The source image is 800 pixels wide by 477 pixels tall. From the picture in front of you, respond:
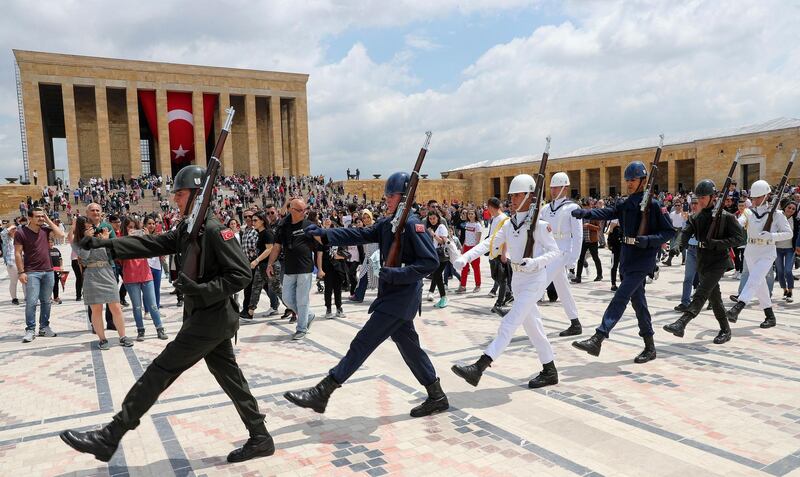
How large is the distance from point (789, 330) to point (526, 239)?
4111mm

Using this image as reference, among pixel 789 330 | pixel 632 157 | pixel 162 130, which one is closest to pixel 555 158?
pixel 632 157

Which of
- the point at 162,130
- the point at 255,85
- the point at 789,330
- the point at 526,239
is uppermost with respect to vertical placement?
the point at 255,85

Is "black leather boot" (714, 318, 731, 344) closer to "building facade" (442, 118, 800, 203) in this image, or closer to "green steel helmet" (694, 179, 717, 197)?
"green steel helmet" (694, 179, 717, 197)

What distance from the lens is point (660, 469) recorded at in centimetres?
323

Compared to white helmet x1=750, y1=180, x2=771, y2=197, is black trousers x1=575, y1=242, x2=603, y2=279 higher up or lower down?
lower down

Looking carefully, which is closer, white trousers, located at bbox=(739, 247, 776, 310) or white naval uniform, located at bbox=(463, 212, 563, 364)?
white naval uniform, located at bbox=(463, 212, 563, 364)

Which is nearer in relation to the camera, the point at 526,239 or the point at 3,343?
the point at 526,239

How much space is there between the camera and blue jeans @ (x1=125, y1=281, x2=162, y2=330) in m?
7.14

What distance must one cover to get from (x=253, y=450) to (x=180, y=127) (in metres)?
51.4

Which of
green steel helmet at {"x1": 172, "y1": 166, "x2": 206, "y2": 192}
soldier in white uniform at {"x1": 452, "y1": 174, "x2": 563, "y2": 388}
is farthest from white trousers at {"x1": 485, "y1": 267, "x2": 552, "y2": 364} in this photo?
green steel helmet at {"x1": 172, "y1": 166, "x2": 206, "y2": 192}

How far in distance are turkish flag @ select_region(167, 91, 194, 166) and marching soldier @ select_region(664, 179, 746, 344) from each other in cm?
4938

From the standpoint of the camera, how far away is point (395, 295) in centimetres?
394

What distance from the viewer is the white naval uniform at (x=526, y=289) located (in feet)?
15.0

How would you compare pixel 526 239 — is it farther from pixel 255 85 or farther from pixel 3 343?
pixel 255 85
